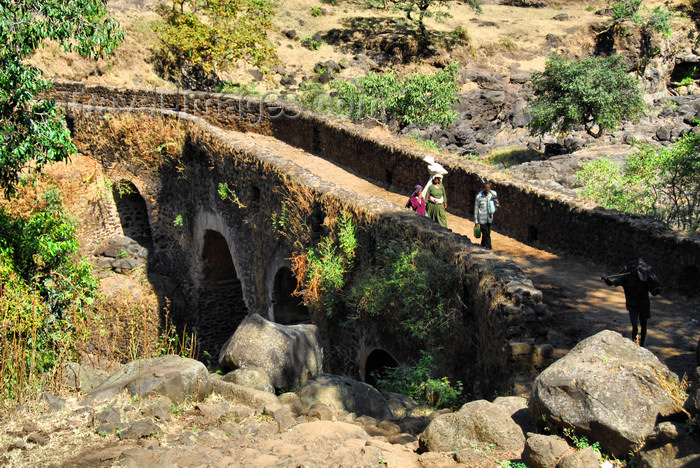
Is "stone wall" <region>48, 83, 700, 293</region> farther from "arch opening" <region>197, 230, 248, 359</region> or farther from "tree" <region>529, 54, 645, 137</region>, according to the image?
"tree" <region>529, 54, 645, 137</region>

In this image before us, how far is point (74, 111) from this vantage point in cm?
1706

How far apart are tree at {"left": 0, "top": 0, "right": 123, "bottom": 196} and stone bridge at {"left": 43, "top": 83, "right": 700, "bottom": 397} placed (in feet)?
10.5

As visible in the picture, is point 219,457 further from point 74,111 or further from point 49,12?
point 74,111

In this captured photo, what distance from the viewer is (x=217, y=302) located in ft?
51.3

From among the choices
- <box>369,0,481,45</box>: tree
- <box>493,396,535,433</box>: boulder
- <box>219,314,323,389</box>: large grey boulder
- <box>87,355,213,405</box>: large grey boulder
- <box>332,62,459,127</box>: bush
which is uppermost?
<box>369,0,481,45</box>: tree

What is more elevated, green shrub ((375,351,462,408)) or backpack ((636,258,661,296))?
backpack ((636,258,661,296))

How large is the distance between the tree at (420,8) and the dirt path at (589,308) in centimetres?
3185

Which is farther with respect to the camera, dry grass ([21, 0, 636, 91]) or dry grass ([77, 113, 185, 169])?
dry grass ([21, 0, 636, 91])

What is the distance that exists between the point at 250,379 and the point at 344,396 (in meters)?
0.93

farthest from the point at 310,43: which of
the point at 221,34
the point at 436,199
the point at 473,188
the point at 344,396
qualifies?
the point at 344,396

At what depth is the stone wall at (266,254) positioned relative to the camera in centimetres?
587

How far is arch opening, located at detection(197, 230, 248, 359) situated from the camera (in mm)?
15297

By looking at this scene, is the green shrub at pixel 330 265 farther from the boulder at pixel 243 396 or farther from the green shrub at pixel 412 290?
the boulder at pixel 243 396

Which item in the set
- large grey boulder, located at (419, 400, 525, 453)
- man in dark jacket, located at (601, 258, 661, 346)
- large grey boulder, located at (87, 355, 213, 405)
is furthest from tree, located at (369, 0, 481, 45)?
large grey boulder, located at (419, 400, 525, 453)
